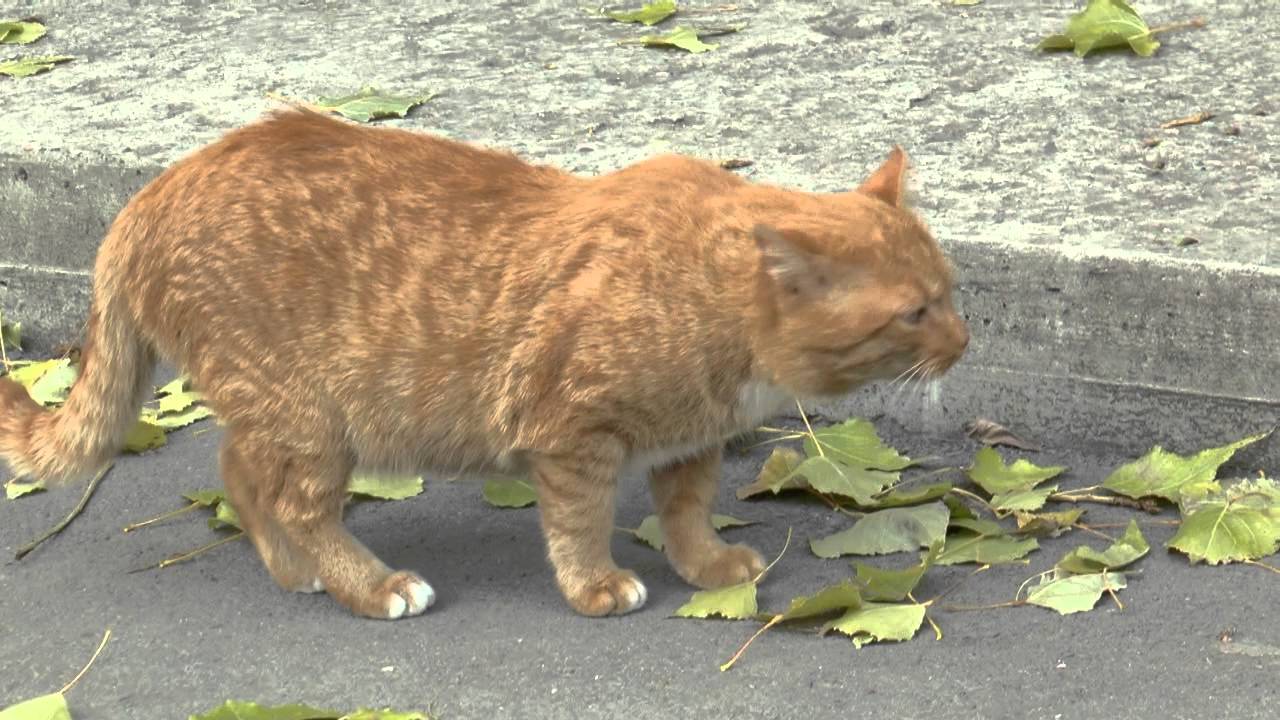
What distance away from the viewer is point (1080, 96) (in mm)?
5656

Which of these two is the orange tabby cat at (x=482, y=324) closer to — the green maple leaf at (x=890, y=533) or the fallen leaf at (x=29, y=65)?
the green maple leaf at (x=890, y=533)

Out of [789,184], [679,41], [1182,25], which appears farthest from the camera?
[679,41]

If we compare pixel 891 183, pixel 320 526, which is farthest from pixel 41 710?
pixel 891 183

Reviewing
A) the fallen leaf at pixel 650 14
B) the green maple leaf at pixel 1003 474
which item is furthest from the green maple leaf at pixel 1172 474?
the fallen leaf at pixel 650 14

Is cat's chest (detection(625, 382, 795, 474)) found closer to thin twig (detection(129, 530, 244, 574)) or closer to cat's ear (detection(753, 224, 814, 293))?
cat's ear (detection(753, 224, 814, 293))

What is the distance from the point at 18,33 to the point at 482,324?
3760 millimetres

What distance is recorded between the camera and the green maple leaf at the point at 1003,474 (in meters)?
4.45

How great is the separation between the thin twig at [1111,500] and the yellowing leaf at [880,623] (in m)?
0.75

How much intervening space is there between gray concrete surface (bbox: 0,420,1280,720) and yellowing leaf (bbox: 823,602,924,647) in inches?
1.1

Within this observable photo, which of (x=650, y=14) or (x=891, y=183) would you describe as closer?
(x=891, y=183)

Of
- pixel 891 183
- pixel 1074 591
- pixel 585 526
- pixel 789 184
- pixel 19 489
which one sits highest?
pixel 891 183

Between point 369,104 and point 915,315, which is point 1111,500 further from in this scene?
point 369,104

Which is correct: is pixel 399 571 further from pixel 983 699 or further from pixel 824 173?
pixel 824 173

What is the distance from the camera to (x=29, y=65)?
6.50 m
